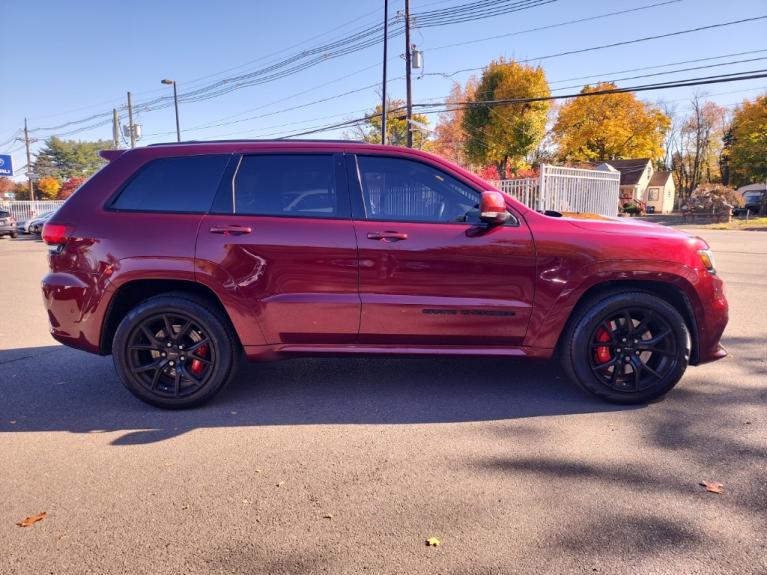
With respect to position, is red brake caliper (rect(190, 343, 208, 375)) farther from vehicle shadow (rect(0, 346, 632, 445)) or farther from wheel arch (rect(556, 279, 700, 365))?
wheel arch (rect(556, 279, 700, 365))

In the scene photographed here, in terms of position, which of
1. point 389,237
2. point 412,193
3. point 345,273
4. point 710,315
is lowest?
point 710,315

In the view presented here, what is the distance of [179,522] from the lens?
98.3 inches

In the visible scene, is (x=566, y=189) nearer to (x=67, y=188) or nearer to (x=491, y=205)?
(x=491, y=205)

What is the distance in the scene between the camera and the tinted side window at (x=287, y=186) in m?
3.79

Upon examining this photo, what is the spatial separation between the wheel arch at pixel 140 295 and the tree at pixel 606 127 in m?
47.7

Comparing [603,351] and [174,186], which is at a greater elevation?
[174,186]

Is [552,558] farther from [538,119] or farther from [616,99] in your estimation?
[616,99]

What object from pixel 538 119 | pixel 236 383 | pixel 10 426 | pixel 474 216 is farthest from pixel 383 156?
pixel 538 119

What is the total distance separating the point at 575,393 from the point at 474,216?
1612mm

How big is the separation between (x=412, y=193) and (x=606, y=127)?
48.1 m

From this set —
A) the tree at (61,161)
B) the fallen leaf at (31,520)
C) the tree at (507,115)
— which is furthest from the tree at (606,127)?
the tree at (61,161)

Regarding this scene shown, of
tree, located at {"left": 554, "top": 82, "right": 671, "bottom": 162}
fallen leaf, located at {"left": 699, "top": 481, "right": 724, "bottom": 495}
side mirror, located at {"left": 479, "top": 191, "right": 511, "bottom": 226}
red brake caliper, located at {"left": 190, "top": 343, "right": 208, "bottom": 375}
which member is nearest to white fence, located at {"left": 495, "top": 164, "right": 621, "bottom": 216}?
side mirror, located at {"left": 479, "top": 191, "right": 511, "bottom": 226}

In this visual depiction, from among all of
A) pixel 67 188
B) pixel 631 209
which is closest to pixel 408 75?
pixel 631 209

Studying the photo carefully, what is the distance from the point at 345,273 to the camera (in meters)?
3.68
